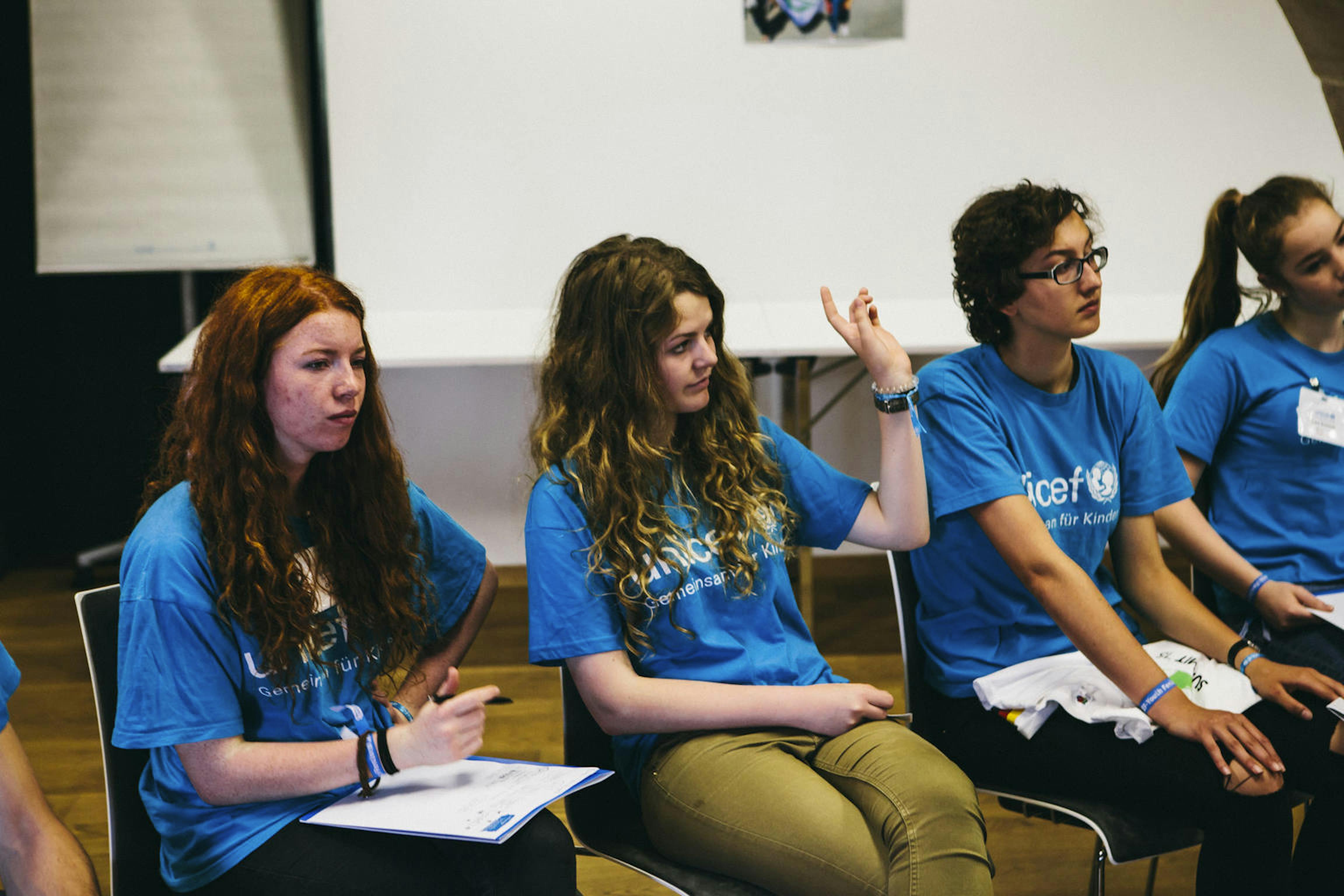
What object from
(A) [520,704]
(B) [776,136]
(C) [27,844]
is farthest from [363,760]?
(B) [776,136]

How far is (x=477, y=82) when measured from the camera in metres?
3.72

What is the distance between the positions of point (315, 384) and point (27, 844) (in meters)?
0.54

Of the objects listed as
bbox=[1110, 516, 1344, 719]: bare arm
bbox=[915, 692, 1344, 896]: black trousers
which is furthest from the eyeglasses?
bbox=[915, 692, 1344, 896]: black trousers

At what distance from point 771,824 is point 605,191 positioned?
2.87m

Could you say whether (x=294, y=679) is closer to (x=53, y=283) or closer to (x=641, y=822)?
(x=641, y=822)

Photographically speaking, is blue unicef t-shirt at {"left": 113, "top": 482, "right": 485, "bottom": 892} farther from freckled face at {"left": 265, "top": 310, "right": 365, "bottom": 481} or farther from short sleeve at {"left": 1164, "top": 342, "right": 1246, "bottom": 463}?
short sleeve at {"left": 1164, "top": 342, "right": 1246, "bottom": 463}

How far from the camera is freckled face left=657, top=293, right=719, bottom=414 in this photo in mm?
1463

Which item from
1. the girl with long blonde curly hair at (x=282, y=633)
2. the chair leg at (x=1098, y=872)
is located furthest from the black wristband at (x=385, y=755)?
the chair leg at (x=1098, y=872)

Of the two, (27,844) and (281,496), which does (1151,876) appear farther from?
(27,844)

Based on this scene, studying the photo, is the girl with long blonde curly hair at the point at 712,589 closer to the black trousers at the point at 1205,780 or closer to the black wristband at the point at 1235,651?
the black trousers at the point at 1205,780

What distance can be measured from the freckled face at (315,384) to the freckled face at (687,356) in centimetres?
38

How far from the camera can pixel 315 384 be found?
1.28m

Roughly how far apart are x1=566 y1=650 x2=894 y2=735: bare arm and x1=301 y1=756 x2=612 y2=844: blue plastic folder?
78mm

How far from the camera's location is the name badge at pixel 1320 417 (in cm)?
188
